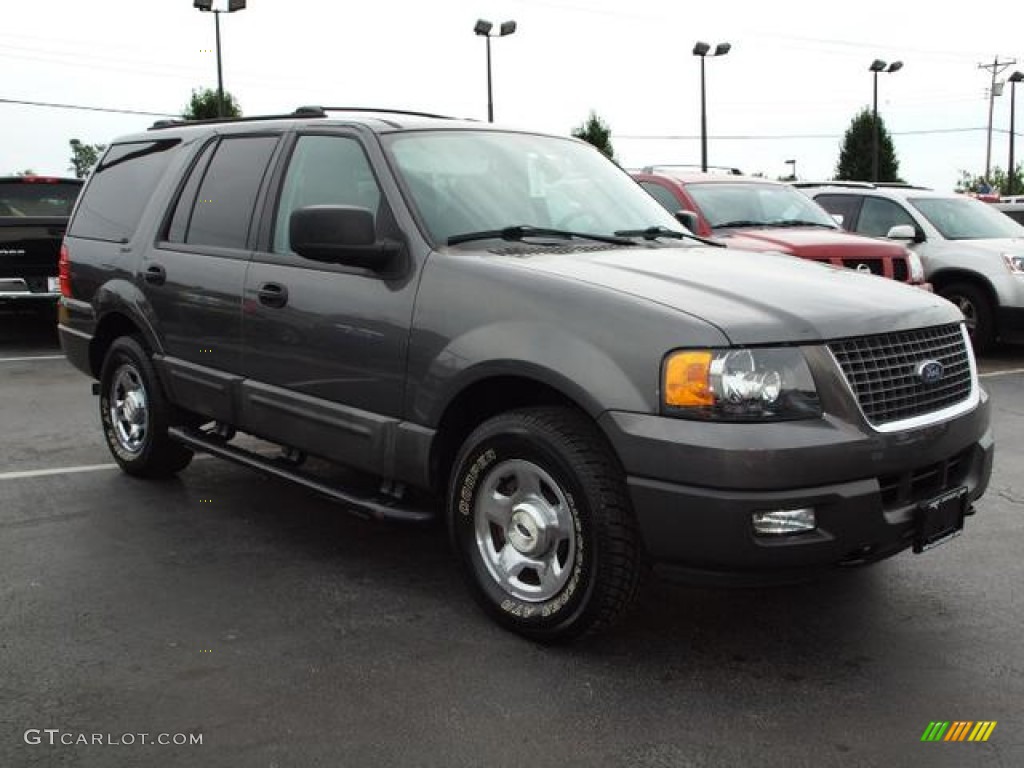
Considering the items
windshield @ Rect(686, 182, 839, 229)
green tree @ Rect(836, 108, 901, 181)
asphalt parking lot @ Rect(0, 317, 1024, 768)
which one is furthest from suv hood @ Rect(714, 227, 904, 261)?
green tree @ Rect(836, 108, 901, 181)

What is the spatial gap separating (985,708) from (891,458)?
2.57 feet

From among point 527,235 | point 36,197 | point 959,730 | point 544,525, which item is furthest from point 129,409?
point 36,197

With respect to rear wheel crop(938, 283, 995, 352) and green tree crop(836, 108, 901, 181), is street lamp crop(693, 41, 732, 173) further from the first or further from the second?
rear wheel crop(938, 283, 995, 352)

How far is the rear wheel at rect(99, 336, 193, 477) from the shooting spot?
5461mm

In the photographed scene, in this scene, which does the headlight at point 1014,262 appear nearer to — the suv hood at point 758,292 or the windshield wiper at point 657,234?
the windshield wiper at point 657,234

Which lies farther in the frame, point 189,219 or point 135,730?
point 189,219

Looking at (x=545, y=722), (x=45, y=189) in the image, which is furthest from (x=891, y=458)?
(x=45, y=189)

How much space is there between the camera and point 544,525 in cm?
351

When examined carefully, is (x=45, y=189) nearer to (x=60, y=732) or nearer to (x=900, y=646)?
(x=60, y=732)

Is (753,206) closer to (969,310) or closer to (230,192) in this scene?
(969,310)

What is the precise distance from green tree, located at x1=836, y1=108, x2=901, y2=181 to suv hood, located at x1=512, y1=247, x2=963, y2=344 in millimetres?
46277

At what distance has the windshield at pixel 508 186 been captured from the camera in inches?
162

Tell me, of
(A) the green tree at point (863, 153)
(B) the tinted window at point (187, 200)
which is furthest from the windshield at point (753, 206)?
(A) the green tree at point (863, 153)

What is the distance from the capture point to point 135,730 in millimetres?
2986
